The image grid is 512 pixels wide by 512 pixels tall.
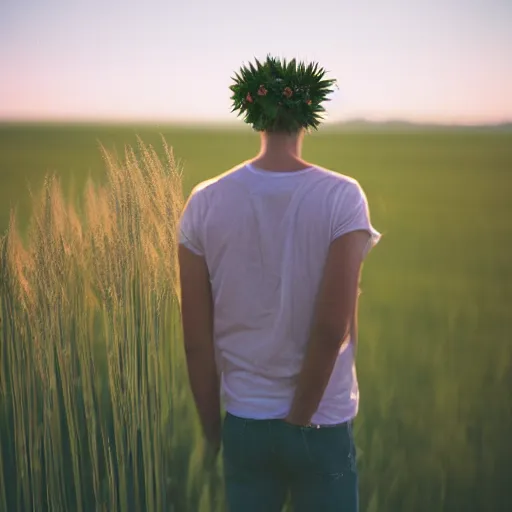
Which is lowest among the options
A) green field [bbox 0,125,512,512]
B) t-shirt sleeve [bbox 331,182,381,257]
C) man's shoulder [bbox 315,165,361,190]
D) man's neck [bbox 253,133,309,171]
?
green field [bbox 0,125,512,512]

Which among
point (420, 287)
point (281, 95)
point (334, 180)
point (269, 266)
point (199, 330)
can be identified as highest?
point (281, 95)

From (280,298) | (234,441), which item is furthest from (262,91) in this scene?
(234,441)

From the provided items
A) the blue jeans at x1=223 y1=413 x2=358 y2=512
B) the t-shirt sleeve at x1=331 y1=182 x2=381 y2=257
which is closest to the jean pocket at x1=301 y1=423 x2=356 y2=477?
the blue jeans at x1=223 y1=413 x2=358 y2=512

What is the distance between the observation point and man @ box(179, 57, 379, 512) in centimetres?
114

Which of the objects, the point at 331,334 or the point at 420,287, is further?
the point at 420,287

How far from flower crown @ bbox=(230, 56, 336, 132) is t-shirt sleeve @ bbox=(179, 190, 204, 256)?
161mm

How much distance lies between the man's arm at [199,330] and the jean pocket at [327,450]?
210 millimetres

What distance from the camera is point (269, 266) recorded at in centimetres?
118

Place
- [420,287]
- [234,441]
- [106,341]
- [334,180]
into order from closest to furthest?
[334,180], [234,441], [106,341], [420,287]

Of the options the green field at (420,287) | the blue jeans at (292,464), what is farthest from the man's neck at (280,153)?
the green field at (420,287)

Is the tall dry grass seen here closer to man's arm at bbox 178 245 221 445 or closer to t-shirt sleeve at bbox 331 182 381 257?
man's arm at bbox 178 245 221 445

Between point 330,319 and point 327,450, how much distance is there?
221 mm

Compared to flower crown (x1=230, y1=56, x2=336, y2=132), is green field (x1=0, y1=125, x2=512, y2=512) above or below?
below

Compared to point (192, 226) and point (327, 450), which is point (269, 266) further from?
point (327, 450)
